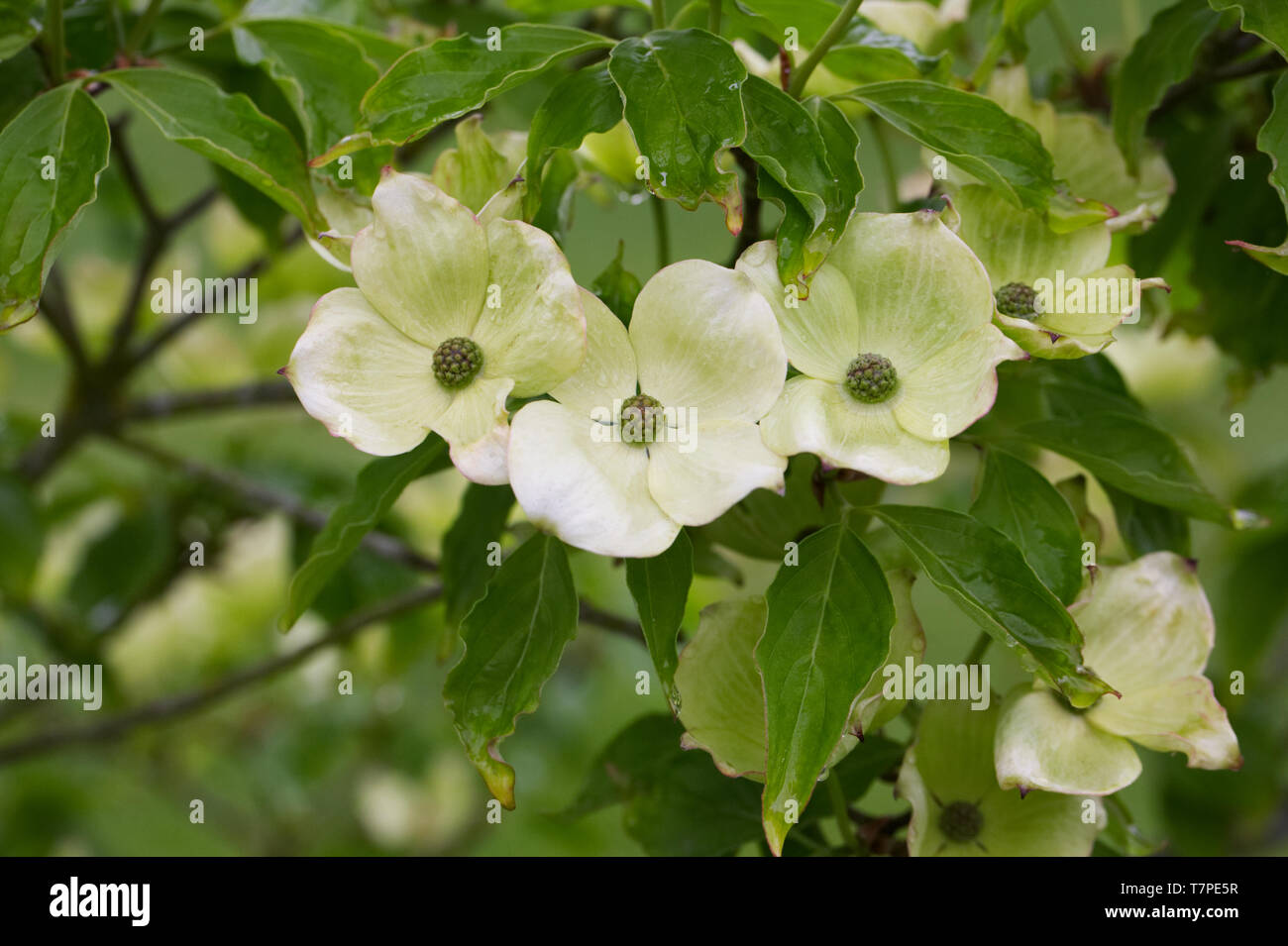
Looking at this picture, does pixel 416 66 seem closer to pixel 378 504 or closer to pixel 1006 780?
pixel 378 504

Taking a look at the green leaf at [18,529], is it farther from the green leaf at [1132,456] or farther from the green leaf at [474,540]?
the green leaf at [1132,456]

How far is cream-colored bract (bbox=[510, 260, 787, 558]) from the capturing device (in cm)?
42

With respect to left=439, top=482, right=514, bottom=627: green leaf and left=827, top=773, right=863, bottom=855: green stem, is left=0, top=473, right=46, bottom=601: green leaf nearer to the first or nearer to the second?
left=439, top=482, right=514, bottom=627: green leaf

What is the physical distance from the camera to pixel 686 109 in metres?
0.45

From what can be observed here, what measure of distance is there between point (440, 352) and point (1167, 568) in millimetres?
323

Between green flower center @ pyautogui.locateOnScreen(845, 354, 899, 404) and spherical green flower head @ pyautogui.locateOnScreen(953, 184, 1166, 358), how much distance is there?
0.23 ft

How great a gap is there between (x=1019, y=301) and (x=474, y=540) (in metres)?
0.28

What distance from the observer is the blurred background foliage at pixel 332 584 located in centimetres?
73

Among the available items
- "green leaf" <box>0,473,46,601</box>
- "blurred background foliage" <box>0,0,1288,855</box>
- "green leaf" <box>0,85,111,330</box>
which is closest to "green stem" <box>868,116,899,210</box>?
"blurred background foliage" <box>0,0,1288,855</box>

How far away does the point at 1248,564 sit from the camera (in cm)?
94

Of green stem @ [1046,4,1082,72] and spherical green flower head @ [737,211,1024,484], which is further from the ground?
green stem @ [1046,4,1082,72]

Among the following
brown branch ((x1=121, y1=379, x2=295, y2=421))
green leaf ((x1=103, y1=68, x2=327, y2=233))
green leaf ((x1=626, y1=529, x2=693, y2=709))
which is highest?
green leaf ((x1=103, y1=68, x2=327, y2=233))

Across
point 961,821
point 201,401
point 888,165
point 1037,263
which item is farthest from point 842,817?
point 201,401
